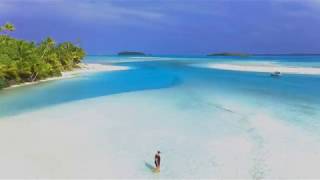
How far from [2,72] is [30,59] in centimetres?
384

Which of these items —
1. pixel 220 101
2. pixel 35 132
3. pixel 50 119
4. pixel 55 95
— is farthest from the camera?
pixel 55 95

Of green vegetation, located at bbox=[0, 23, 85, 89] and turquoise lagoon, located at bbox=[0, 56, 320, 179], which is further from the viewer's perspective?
green vegetation, located at bbox=[0, 23, 85, 89]

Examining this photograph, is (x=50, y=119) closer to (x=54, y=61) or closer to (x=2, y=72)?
(x=2, y=72)

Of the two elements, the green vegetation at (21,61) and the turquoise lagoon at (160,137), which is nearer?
the turquoise lagoon at (160,137)

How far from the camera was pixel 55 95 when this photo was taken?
26469mm

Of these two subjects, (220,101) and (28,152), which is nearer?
(28,152)

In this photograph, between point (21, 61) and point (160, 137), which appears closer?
point (160, 137)

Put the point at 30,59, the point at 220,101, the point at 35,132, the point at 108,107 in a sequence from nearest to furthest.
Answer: the point at 35,132 < the point at 108,107 < the point at 220,101 < the point at 30,59

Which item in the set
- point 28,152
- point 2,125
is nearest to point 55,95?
point 2,125

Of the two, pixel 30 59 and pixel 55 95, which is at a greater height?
pixel 30 59

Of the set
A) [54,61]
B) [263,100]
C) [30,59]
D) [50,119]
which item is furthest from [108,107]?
[54,61]

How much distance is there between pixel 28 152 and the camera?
12102mm

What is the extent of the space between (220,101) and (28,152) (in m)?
14.5

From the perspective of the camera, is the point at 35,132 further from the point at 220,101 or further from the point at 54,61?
the point at 54,61
